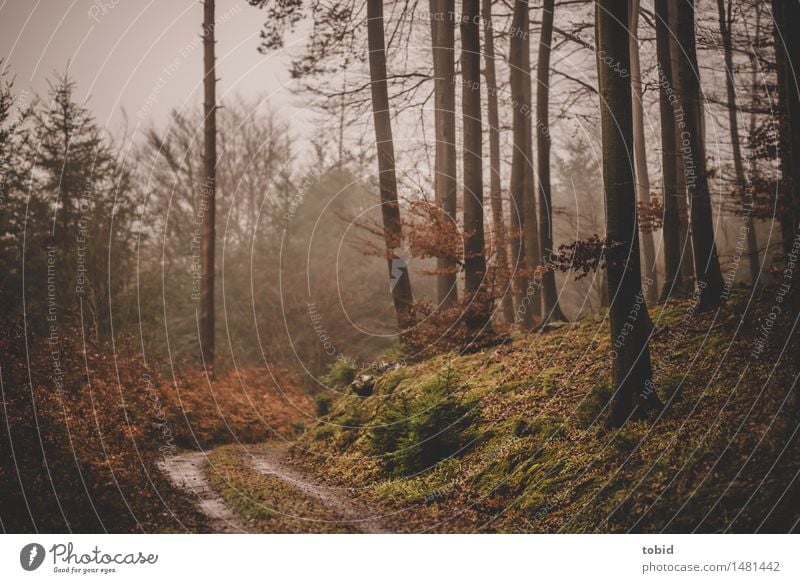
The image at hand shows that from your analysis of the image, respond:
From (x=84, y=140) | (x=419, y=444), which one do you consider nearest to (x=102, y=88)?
(x=84, y=140)

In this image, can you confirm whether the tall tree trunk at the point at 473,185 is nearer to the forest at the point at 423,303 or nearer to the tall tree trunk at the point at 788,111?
the forest at the point at 423,303

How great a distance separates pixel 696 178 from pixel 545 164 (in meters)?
4.65

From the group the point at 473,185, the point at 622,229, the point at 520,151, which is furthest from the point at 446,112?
the point at 622,229

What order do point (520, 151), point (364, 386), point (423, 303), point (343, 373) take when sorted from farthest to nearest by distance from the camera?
point (520, 151) < point (343, 373) < point (423, 303) < point (364, 386)

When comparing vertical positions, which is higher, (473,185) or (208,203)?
(208,203)

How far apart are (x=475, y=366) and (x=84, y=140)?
35.4 feet

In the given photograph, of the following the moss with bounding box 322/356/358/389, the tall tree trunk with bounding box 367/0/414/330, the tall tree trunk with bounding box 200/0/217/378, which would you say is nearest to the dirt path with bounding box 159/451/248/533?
the moss with bounding box 322/356/358/389

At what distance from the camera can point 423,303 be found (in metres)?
12.0

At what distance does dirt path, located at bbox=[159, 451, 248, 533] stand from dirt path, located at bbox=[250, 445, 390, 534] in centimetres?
106

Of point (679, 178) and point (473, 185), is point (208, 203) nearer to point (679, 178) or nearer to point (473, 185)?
point (473, 185)

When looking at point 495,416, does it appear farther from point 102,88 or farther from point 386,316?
point 386,316

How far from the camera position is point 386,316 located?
2145 centimetres

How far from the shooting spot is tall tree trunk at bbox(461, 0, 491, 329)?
35.7ft

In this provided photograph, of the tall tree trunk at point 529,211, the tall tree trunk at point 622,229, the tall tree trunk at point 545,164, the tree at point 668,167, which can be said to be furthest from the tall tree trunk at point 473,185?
the tall tree trunk at point 622,229
